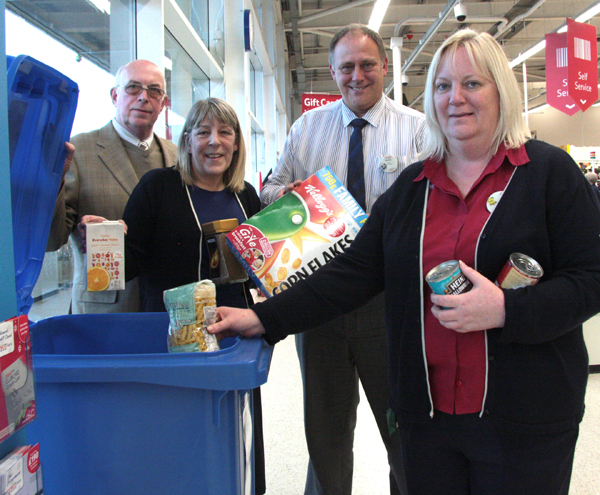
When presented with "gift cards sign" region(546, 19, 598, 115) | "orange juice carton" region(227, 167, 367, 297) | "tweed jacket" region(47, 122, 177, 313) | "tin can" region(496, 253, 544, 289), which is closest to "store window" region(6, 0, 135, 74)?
"tweed jacket" region(47, 122, 177, 313)

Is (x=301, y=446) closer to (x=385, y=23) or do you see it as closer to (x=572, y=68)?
(x=572, y=68)

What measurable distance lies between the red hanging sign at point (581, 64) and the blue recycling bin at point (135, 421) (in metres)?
8.31

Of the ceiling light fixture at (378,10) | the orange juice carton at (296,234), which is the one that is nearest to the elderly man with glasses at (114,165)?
the orange juice carton at (296,234)

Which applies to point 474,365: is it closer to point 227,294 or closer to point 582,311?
point 582,311

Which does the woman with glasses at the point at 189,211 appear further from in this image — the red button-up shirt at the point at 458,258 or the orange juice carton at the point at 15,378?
the orange juice carton at the point at 15,378

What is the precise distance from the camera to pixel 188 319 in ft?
3.59

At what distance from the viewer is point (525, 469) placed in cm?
110

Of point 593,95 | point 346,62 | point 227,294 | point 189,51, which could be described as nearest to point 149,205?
point 227,294

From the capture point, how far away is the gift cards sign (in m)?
7.54

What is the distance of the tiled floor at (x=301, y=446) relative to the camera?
234cm

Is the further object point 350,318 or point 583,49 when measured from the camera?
point 583,49

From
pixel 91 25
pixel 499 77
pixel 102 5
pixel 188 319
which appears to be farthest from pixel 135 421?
pixel 102 5

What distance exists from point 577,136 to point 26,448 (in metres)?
23.5

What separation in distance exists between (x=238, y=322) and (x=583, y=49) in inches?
341
